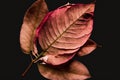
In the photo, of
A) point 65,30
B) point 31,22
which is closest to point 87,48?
point 65,30

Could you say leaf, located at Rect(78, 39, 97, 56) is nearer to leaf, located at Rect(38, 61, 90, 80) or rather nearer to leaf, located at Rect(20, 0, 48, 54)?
leaf, located at Rect(38, 61, 90, 80)

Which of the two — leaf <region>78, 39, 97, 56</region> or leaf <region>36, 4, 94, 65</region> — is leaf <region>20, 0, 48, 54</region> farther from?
leaf <region>78, 39, 97, 56</region>

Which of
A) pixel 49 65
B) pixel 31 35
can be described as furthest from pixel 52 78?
pixel 31 35

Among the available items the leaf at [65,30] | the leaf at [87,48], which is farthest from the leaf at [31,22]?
the leaf at [87,48]

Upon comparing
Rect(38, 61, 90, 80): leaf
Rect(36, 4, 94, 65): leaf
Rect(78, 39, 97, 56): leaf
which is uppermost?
Rect(36, 4, 94, 65): leaf

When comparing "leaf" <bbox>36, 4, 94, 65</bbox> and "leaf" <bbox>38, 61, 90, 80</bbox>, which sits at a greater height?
"leaf" <bbox>36, 4, 94, 65</bbox>

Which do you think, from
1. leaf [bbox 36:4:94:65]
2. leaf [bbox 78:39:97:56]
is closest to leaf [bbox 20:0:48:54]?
leaf [bbox 36:4:94:65]

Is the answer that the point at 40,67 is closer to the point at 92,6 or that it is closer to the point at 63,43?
the point at 63,43
